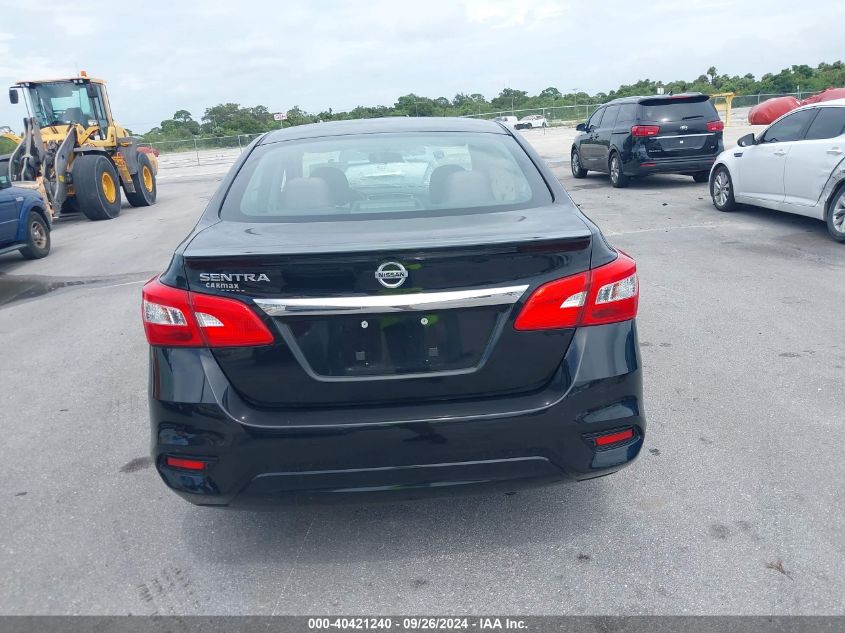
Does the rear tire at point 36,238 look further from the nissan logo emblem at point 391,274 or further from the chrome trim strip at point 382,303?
the nissan logo emblem at point 391,274

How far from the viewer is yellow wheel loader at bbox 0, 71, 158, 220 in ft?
50.5

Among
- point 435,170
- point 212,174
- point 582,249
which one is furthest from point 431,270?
point 212,174

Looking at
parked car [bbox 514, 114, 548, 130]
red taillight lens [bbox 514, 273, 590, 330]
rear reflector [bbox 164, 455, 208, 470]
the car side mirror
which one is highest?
red taillight lens [bbox 514, 273, 590, 330]

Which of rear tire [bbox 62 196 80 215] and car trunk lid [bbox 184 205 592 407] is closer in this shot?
car trunk lid [bbox 184 205 592 407]

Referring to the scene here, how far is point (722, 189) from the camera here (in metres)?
11.8

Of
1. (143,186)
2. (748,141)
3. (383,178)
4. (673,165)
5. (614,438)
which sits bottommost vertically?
(673,165)

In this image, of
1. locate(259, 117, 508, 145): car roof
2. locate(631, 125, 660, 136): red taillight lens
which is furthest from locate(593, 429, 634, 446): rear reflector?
locate(631, 125, 660, 136): red taillight lens

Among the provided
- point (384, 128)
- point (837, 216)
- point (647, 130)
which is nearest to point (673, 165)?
point (647, 130)

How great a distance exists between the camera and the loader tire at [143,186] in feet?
61.5

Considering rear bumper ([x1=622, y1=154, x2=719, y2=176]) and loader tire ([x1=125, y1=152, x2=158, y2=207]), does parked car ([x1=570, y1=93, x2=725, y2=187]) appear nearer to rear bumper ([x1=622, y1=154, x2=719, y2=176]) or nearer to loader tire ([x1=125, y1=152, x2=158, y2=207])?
rear bumper ([x1=622, y1=154, x2=719, y2=176])

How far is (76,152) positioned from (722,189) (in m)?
13.1

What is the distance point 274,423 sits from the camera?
8.93ft

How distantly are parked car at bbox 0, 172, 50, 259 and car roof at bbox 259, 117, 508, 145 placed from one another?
8.13m

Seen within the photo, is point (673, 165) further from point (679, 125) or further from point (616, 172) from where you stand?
point (616, 172)
